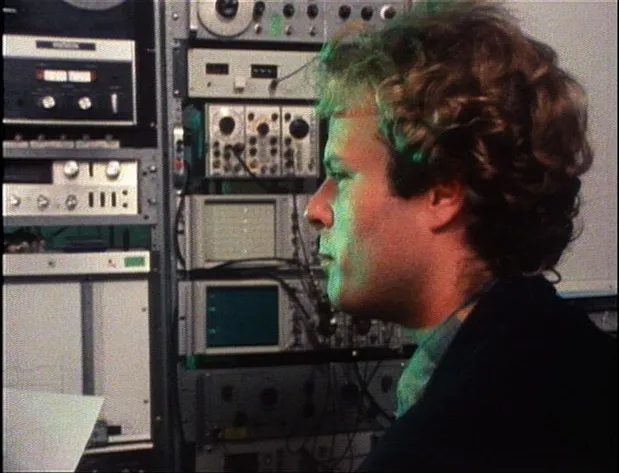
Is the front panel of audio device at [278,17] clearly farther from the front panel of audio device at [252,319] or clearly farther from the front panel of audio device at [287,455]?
the front panel of audio device at [287,455]

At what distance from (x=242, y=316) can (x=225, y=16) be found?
2.79ft

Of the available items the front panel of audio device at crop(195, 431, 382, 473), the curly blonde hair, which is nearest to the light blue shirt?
the curly blonde hair

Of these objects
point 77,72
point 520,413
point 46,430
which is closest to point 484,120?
point 520,413

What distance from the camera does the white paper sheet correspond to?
1.17m

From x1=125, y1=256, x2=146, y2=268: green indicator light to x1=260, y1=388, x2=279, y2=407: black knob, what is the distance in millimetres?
515

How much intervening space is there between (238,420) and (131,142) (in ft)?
2.80

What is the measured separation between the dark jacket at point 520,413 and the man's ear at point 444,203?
0.25 meters

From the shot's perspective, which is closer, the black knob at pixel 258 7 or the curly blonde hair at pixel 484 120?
the curly blonde hair at pixel 484 120

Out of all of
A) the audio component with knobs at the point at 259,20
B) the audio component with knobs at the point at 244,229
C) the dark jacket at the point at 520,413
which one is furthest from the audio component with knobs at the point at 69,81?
the dark jacket at the point at 520,413

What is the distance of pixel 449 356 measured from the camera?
793 millimetres

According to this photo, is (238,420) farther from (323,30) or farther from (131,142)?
(323,30)

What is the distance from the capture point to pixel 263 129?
223 centimetres

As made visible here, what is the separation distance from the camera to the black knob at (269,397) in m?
2.27

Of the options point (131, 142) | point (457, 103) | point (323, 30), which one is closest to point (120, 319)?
point (131, 142)
